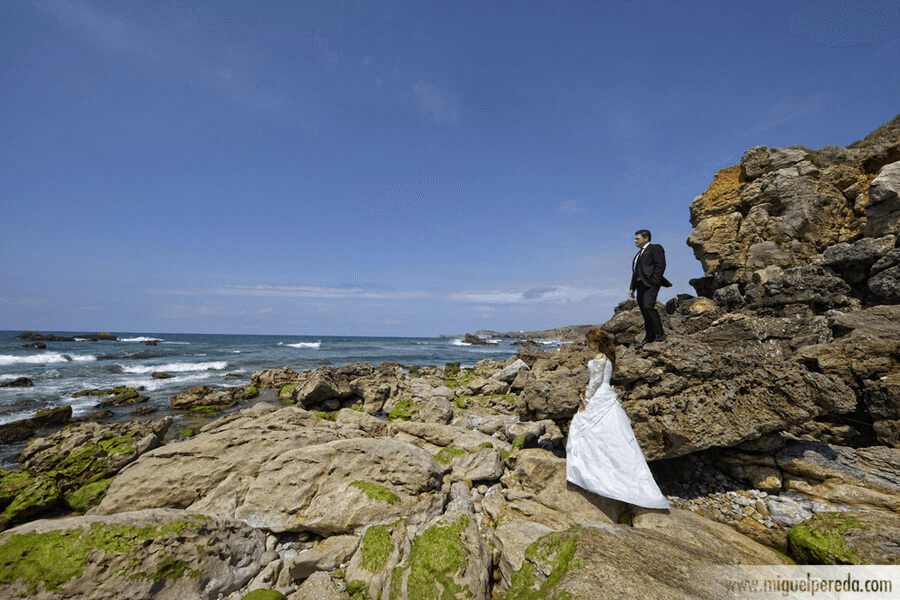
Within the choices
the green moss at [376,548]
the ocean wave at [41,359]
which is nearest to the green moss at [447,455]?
the green moss at [376,548]

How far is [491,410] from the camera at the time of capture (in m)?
16.2

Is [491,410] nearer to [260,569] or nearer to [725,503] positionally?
[725,503]

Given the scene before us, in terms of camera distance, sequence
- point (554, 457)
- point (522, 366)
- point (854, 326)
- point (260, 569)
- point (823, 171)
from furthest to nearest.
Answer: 1. point (522, 366)
2. point (823, 171)
3. point (854, 326)
4. point (554, 457)
5. point (260, 569)

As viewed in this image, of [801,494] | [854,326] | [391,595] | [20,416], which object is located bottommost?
[20,416]

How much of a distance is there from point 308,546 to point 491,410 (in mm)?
11116

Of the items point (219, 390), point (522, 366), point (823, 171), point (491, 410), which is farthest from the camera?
point (522, 366)

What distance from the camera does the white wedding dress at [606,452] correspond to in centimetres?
540

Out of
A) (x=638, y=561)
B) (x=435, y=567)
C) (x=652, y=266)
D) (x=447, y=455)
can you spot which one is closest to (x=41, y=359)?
(x=447, y=455)

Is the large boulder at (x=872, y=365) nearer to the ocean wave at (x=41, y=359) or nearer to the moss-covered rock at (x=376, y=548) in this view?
the moss-covered rock at (x=376, y=548)

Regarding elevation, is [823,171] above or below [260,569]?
above

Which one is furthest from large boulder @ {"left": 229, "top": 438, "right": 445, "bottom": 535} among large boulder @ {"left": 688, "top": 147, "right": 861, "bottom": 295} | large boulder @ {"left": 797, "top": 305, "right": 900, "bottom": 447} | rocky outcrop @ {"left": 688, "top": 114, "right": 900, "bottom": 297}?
large boulder @ {"left": 688, "top": 147, "right": 861, "bottom": 295}

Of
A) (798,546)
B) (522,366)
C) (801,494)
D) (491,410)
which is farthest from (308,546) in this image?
(522,366)

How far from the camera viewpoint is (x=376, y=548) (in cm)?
517

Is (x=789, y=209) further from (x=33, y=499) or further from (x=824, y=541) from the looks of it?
(x=33, y=499)
